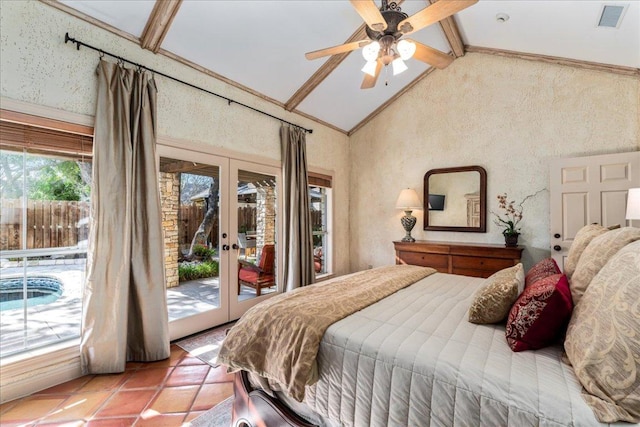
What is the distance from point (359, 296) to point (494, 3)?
3.15 m

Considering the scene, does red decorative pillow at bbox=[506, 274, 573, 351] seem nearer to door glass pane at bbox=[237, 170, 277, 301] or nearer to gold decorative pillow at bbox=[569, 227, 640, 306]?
gold decorative pillow at bbox=[569, 227, 640, 306]

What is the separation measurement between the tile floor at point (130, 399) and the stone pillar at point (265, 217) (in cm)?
169

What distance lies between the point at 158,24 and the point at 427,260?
3.90 meters

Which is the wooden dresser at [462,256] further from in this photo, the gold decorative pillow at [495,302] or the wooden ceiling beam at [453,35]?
the wooden ceiling beam at [453,35]

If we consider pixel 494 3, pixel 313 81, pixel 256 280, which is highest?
pixel 494 3

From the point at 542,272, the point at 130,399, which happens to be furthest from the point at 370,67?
the point at 130,399

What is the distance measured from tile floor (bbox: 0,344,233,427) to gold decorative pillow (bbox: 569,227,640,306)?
2.10 meters

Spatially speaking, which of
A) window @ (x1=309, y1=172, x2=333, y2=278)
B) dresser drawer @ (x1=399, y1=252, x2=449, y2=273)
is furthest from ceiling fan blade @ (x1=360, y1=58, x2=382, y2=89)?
dresser drawer @ (x1=399, y1=252, x2=449, y2=273)

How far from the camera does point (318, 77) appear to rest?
371 centimetres

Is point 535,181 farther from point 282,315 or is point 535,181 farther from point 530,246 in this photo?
point 282,315

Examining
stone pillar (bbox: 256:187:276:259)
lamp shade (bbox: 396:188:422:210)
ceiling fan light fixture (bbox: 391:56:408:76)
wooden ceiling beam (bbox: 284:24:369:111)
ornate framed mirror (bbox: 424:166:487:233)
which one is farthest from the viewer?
lamp shade (bbox: 396:188:422:210)

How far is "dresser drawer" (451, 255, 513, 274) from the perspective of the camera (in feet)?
11.5

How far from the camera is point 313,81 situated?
148 inches

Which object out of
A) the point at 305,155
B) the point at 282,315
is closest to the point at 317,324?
the point at 282,315
